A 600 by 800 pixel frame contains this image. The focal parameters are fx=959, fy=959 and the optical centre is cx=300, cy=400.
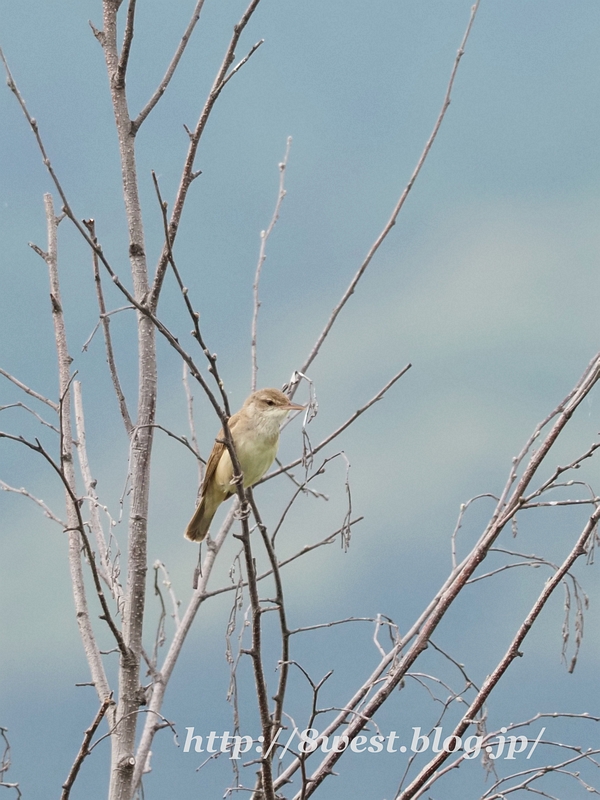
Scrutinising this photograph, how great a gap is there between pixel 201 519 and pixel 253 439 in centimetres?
69

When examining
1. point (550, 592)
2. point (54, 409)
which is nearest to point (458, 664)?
point (550, 592)

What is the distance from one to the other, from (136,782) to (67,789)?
0.69 m

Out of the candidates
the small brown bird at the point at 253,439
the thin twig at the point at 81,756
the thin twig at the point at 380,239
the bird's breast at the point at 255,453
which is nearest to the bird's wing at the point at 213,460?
the small brown bird at the point at 253,439

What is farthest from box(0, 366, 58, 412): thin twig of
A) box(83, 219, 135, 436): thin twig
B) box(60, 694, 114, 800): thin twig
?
box(60, 694, 114, 800): thin twig

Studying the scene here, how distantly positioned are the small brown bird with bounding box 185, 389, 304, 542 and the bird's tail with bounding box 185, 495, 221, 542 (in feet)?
0.37

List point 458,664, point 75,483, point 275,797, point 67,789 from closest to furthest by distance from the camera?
point 67,789 → point 275,797 → point 458,664 → point 75,483

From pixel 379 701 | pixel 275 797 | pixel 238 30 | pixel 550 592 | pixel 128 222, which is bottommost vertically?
pixel 275 797

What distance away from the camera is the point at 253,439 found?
15.6 feet

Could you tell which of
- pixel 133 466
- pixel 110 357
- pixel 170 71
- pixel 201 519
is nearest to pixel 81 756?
pixel 133 466

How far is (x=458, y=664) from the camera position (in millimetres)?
3451

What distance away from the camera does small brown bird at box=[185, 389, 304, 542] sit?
472 cm

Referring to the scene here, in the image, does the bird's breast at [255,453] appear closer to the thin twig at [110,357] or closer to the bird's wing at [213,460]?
the bird's wing at [213,460]

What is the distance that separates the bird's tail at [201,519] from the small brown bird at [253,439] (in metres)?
0.11

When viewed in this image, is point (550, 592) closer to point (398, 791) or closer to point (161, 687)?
point (398, 791)
